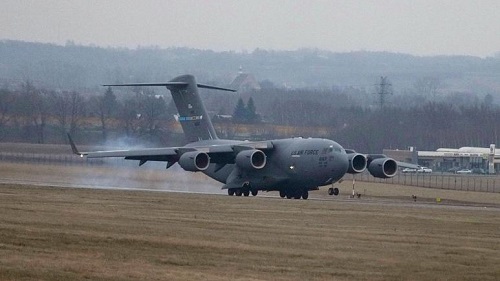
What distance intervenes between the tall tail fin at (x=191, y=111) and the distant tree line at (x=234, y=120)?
54.9 feet

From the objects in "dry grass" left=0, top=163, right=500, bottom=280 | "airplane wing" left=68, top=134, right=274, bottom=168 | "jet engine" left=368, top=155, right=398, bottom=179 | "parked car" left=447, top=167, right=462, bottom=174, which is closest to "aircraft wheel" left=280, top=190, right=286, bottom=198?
"airplane wing" left=68, top=134, right=274, bottom=168

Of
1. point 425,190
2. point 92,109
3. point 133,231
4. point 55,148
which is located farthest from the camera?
point 92,109

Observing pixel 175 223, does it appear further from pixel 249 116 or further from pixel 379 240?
pixel 249 116

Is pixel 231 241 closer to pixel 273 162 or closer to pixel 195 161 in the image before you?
pixel 195 161

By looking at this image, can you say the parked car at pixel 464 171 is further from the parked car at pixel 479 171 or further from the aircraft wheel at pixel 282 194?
the aircraft wheel at pixel 282 194

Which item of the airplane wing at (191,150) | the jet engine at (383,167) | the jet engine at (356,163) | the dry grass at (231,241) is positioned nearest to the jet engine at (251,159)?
the airplane wing at (191,150)

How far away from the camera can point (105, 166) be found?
214 feet

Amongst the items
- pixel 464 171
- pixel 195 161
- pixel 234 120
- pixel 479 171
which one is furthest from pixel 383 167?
pixel 479 171

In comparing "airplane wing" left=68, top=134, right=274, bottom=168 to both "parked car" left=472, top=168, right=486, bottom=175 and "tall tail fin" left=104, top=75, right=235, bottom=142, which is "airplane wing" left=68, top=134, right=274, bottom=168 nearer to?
"tall tail fin" left=104, top=75, right=235, bottom=142

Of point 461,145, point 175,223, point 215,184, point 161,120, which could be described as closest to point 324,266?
point 175,223

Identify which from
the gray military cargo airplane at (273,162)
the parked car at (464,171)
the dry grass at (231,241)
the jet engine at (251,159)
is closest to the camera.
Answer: the dry grass at (231,241)

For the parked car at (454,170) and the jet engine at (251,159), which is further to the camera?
the parked car at (454,170)

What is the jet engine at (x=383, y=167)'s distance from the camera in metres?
50.7

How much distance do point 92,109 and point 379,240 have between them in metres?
68.8
